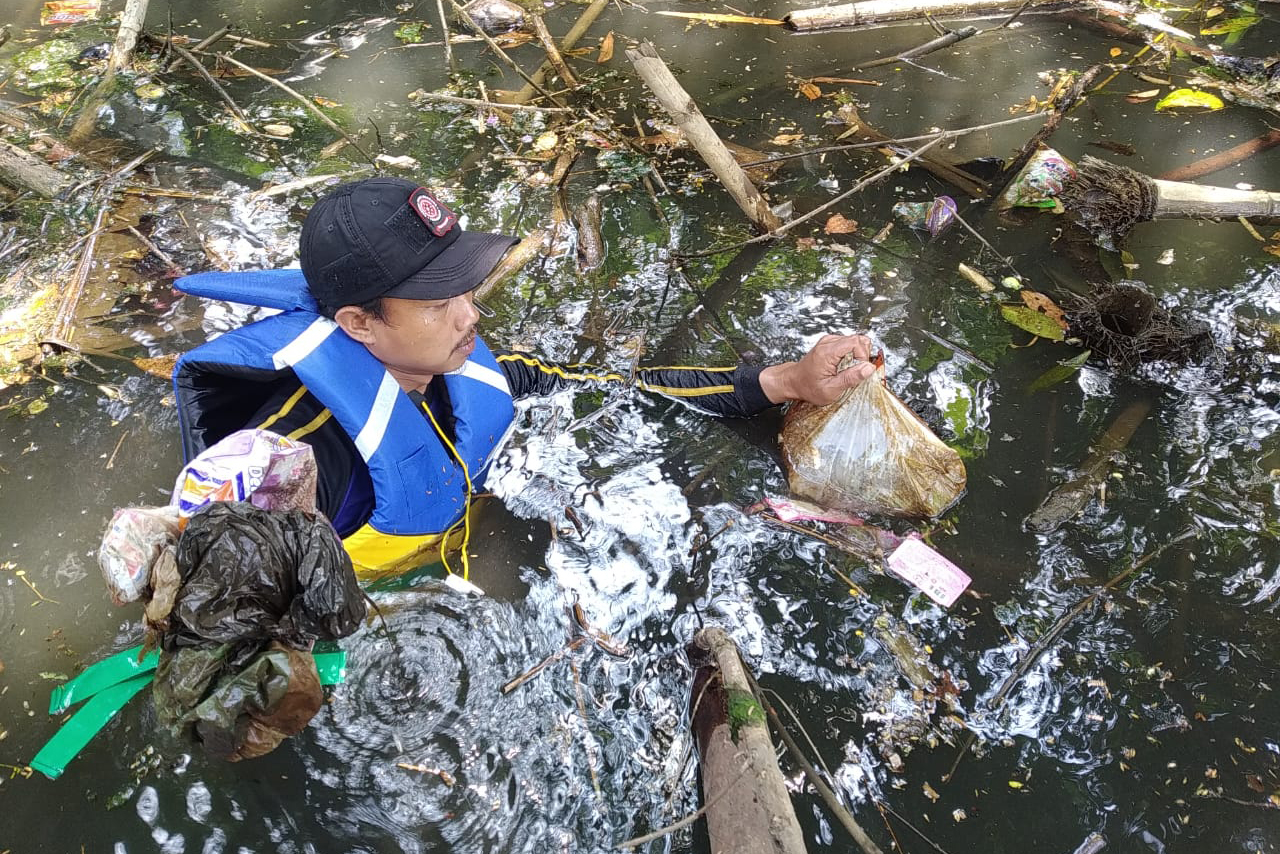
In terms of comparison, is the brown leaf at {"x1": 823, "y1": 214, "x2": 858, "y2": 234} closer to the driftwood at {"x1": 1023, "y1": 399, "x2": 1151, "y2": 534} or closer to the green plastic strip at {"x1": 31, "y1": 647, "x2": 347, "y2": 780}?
the driftwood at {"x1": 1023, "y1": 399, "x2": 1151, "y2": 534}

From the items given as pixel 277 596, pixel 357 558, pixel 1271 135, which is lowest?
pixel 357 558

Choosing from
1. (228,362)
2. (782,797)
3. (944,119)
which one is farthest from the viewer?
(944,119)

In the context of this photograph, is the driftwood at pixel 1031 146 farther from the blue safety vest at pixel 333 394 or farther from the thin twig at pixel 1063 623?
the blue safety vest at pixel 333 394

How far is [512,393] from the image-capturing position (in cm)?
336

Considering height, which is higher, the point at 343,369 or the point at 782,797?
the point at 343,369

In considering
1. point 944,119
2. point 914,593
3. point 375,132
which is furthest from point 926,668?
point 375,132

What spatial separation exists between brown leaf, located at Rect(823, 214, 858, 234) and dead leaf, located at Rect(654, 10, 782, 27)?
10.5 feet

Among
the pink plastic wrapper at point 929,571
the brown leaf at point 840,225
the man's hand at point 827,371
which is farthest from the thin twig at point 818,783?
the brown leaf at point 840,225

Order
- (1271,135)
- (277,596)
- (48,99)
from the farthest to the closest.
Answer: (48,99)
(1271,135)
(277,596)

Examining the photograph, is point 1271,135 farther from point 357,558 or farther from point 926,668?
point 357,558

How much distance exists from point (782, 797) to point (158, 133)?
6.60 meters

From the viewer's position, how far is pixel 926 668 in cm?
269

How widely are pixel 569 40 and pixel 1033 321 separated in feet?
15.9

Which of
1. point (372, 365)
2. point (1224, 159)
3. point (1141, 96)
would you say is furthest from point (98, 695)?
point (1141, 96)
